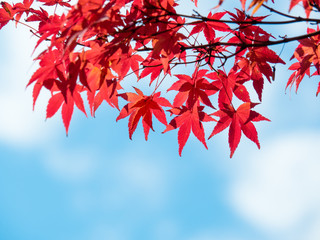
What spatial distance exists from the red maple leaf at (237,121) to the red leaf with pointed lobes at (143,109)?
290 mm

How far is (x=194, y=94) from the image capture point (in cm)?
170

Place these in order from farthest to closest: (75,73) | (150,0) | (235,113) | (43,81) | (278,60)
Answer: (235,113) → (278,60) → (150,0) → (43,81) → (75,73)

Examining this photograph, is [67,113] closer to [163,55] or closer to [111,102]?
[111,102]

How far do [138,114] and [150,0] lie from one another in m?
0.56

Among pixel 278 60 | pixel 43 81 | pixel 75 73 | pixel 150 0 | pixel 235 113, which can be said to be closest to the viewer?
pixel 75 73

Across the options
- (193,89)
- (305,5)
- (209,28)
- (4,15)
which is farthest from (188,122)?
(4,15)

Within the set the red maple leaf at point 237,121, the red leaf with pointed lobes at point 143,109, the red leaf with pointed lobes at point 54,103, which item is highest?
the red leaf with pointed lobes at point 143,109

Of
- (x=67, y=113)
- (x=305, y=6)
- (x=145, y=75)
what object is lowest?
(x=67, y=113)

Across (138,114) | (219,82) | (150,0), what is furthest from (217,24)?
(138,114)

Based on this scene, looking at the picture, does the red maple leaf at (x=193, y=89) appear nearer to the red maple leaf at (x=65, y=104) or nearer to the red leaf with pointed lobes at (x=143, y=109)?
the red leaf with pointed lobes at (x=143, y=109)

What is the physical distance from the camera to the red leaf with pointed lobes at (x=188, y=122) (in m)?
1.69

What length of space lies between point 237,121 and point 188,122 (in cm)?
25

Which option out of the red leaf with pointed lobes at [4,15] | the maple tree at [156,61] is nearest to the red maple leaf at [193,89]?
the maple tree at [156,61]

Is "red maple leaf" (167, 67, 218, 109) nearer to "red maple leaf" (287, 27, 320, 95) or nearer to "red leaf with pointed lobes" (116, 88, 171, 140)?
"red leaf with pointed lobes" (116, 88, 171, 140)
